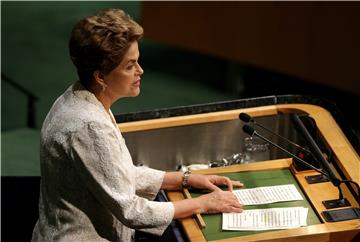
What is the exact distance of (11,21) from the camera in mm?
7246

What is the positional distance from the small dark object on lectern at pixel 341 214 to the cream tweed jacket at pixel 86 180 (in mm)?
567

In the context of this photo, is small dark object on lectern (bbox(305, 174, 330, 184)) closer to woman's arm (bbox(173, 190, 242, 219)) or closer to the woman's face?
woman's arm (bbox(173, 190, 242, 219))

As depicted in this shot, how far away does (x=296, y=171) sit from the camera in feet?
10.6

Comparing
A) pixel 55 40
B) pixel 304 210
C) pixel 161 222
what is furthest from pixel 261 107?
pixel 55 40

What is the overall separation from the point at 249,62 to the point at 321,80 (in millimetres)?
546

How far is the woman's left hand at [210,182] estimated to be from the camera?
3.09m

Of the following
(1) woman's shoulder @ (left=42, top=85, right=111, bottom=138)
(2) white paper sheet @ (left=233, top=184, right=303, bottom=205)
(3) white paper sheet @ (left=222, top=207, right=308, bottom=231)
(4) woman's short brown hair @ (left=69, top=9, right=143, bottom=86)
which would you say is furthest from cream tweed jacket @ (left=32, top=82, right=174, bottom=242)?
(2) white paper sheet @ (left=233, top=184, right=303, bottom=205)

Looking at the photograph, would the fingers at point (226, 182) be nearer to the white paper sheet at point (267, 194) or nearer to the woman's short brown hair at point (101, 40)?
the white paper sheet at point (267, 194)

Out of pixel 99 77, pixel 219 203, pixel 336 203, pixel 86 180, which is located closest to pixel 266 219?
pixel 219 203

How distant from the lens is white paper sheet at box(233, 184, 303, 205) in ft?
9.97

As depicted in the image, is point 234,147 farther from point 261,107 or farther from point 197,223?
point 197,223

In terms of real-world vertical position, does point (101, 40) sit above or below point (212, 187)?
above

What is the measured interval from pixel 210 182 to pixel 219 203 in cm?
18

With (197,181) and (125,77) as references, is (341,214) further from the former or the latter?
(125,77)
